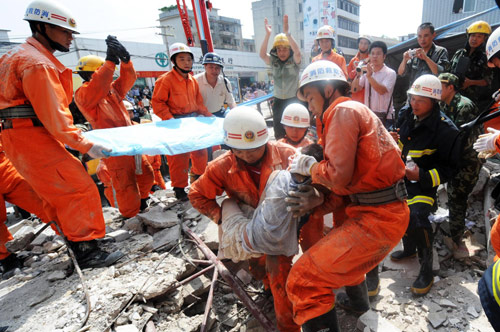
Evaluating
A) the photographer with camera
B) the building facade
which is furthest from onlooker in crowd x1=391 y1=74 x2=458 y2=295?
the building facade

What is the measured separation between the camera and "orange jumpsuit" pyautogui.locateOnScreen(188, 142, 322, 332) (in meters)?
2.09

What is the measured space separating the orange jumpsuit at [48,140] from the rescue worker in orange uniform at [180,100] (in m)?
1.47

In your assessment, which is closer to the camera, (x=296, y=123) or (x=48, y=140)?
(x=48, y=140)

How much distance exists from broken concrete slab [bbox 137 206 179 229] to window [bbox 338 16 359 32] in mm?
49849

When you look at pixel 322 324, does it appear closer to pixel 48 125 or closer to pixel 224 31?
pixel 48 125

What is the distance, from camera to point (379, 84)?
4.06m

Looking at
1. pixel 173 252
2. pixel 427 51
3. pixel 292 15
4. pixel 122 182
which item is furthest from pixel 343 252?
pixel 292 15

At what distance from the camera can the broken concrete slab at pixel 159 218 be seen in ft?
11.9

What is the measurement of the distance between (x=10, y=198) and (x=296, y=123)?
145 inches

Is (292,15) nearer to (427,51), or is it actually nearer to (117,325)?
(427,51)

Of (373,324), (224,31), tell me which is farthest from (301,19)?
(373,324)

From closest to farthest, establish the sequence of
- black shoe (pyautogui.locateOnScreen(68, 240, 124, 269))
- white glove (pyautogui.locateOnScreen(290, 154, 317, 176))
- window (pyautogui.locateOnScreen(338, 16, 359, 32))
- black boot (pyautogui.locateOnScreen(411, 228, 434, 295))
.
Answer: white glove (pyautogui.locateOnScreen(290, 154, 317, 176)) < black boot (pyautogui.locateOnScreen(411, 228, 434, 295)) < black shoe (pyautogui.locateOnScreen(68, 240, 124, 269)) < window (pyautogui.locateOnScreen(338, 16, 359, 32))

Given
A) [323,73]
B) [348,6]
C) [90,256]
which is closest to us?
[323,73]

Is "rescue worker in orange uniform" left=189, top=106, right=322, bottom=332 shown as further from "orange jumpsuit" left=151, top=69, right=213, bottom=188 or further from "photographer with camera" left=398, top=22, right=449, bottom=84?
"photographer with camera" left=398, top=22, right=449, bottom=84
